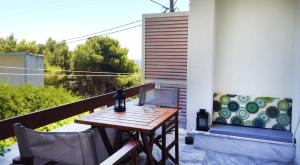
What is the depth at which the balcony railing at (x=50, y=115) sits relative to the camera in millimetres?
1901

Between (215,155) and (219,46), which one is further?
(219,46)

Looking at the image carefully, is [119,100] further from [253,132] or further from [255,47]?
[255,47]

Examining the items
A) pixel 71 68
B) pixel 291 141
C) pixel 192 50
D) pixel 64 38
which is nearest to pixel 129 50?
pixel 71 68

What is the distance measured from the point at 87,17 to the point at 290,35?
1630 cm

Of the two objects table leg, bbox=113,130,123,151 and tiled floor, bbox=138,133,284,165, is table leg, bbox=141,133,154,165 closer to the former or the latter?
table leg, bbox=113,130,123,151

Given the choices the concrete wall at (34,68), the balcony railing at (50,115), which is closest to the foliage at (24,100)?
the balcony railing at (50,115)

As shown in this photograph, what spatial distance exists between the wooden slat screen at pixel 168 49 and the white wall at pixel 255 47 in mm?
610

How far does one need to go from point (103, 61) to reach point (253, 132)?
12.3 meters

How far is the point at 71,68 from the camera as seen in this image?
608 inches

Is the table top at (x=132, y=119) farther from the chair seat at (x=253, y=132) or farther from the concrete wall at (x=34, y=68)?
the concrete wall at (x=34, y=68)

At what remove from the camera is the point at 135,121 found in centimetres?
239

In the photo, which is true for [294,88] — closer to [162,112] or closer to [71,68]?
[162,112]

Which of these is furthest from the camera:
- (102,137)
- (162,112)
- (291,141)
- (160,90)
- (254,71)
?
(254,71)

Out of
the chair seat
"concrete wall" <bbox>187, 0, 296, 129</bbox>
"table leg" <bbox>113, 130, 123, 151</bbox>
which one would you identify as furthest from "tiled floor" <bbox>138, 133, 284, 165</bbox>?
"concrete wall" <bbox>187, 0, 296, 129</bbox>
